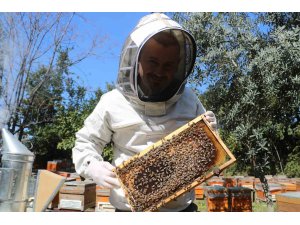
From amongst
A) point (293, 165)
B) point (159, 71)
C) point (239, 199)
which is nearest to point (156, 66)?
point (159, 71)

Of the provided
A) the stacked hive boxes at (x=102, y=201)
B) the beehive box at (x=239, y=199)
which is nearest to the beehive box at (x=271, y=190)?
the beehive box at (x=239, y=199)

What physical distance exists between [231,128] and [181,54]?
326cm

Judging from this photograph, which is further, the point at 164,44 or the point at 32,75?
the point at 32,75

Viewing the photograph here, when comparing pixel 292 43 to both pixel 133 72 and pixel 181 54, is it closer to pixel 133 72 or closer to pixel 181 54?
pixel 181 54

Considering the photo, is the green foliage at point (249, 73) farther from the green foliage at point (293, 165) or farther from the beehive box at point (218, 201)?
the green foliage at point (293, 165)

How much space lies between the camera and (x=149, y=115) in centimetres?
144

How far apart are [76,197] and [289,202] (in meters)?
4.17

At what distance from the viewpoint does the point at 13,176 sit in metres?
1.12

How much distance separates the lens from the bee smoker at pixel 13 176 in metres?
1.11

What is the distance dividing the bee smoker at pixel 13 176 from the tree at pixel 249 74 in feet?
11.3

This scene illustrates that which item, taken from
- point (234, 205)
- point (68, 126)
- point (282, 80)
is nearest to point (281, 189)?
point (234, 205)

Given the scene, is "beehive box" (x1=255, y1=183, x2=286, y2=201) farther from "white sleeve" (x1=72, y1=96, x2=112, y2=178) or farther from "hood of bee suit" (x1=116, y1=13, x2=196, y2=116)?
"white sleeve" (x1=72, y1=96, x2=112, y2=178)

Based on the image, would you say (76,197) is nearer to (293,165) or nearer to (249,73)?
(249,73)

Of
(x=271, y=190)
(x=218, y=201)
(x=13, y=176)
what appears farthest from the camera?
(x=271, y=190)
